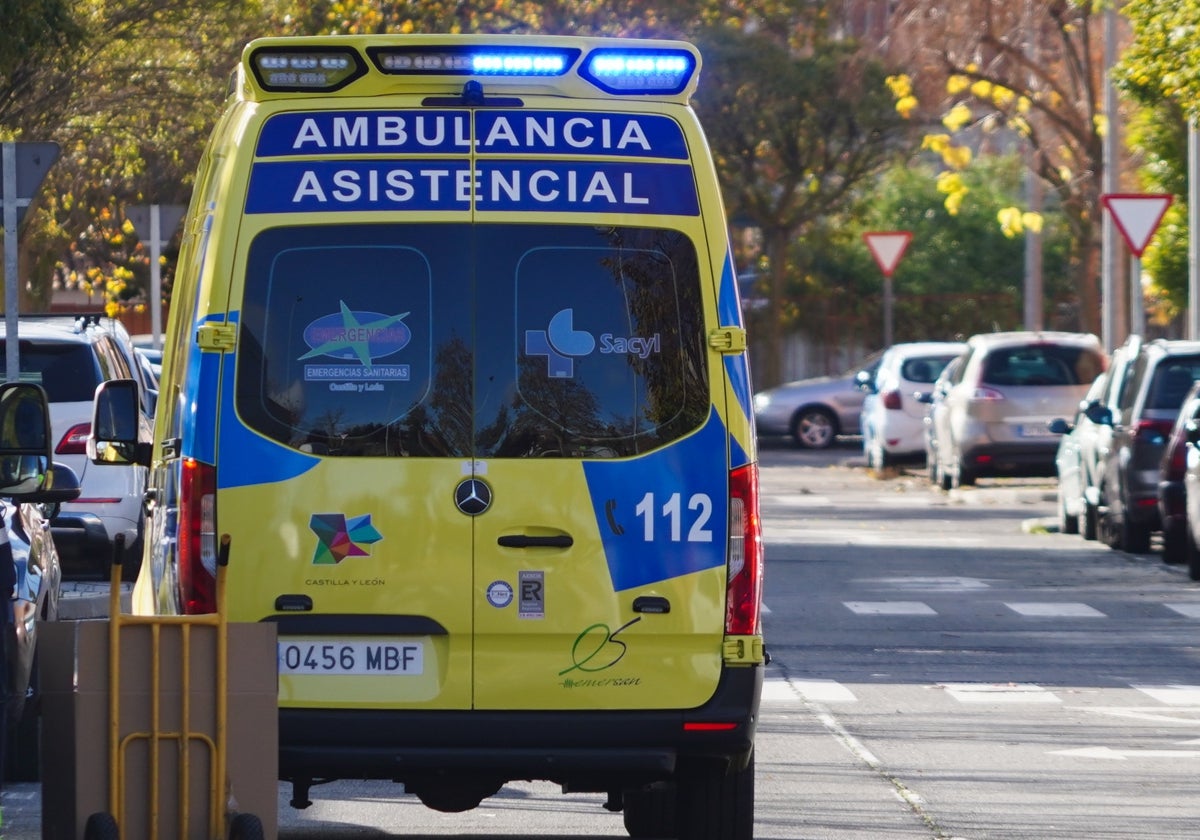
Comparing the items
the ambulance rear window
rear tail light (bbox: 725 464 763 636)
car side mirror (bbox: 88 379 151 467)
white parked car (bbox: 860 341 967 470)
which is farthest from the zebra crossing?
white parked car (bbox: 860 341 967 470)

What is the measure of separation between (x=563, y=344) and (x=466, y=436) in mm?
366

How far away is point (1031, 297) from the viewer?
115 ft

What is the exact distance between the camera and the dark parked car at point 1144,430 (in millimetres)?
17125

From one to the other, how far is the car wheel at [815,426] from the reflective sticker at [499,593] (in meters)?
27.3

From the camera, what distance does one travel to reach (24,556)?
27.0ft

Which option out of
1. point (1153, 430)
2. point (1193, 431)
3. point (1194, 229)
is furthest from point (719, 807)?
point (1194, 229)

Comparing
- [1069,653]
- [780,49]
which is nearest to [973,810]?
[1069,653]

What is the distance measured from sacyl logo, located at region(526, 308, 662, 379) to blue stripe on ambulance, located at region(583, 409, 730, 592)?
0.28 m

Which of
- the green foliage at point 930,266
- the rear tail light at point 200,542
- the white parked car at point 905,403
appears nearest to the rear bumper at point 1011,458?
the white parked car at point 905,403

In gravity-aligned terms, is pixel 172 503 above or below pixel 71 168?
below

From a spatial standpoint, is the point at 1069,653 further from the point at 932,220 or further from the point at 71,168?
the point at 932,220

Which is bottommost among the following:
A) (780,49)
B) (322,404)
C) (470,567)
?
(470,567)

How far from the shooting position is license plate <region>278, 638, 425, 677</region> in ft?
20.1

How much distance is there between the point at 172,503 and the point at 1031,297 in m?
29.9
